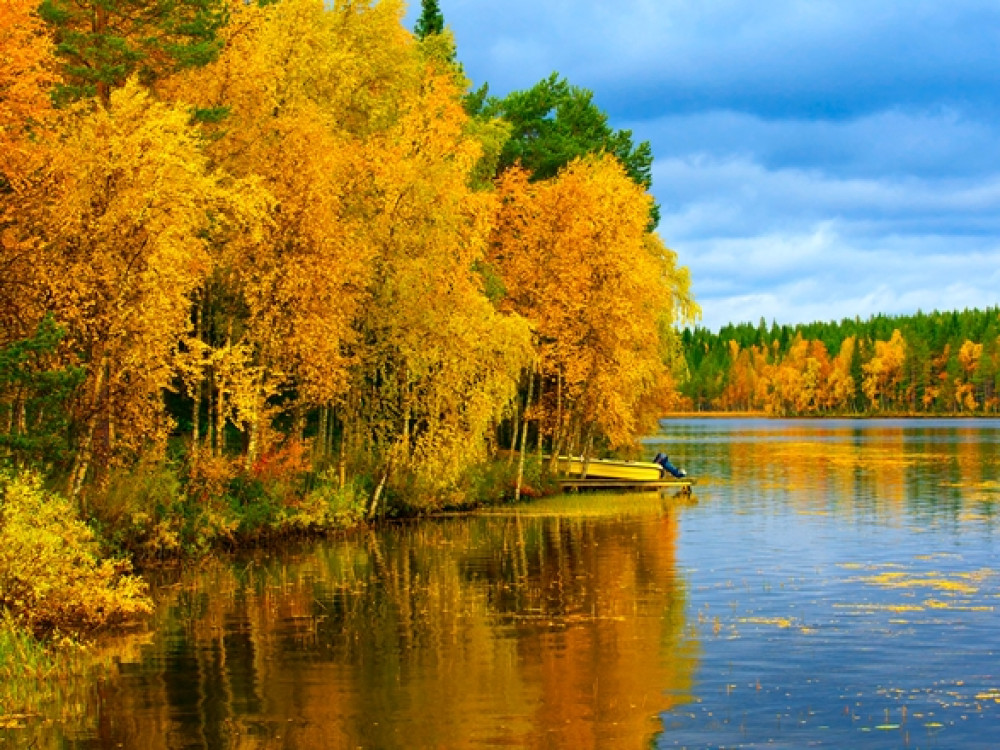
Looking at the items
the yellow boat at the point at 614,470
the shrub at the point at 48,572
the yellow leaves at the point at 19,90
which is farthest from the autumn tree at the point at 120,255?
the yellow boat at the point at 614,470

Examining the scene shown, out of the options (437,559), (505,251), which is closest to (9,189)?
(437,559)

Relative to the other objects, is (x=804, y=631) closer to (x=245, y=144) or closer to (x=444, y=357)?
(x=444, y=357)

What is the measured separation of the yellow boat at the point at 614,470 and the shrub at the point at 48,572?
125 ft

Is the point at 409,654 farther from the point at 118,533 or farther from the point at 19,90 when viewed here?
the point at 19,90

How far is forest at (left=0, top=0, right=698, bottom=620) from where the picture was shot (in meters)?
30.2

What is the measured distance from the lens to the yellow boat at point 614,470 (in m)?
62.5

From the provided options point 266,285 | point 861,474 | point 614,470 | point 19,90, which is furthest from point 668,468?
point 19,90

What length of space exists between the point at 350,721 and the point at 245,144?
27.0 metres

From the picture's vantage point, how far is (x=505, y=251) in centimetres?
5872

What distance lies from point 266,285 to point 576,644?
1872 centimetres

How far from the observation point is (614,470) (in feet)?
207

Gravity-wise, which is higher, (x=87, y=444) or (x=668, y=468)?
(x=87, y=444)

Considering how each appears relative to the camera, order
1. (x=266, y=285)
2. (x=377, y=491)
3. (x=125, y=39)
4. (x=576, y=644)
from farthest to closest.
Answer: (x=377, y=491) → (x=125, y=39) → (x=266, y=285) → (x=576, y=644)

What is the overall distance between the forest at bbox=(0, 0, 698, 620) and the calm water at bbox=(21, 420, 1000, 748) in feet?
9.21
